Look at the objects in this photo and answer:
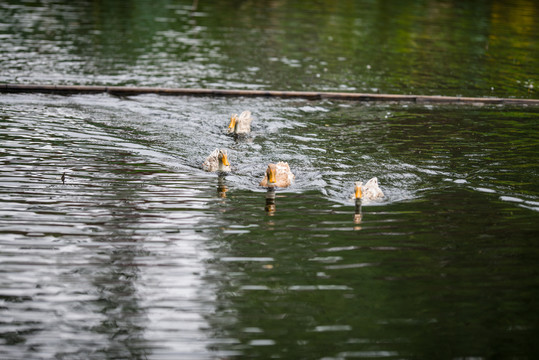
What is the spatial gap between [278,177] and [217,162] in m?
1.24

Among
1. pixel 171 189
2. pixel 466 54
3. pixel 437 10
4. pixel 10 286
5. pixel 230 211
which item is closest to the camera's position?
pixel 10 286

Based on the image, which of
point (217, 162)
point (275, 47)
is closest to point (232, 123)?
point (217, 162)

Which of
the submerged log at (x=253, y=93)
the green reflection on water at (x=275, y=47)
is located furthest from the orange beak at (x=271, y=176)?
the green reflection on water at (x=275, y=47)

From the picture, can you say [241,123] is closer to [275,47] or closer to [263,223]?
[263,223]

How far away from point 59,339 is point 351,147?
7.37 m

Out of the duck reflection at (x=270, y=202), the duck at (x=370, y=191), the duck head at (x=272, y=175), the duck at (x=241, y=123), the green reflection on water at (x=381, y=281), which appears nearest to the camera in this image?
the green reflection on water at (x=381, y=281)

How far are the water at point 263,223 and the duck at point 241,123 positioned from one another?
0.28 metres

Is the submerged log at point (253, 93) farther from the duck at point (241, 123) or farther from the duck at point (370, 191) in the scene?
the duck at point (370, 191)

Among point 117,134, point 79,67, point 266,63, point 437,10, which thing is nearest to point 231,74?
point 266,63

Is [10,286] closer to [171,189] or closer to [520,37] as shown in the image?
[171,189]

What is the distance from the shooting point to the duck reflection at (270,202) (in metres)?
8.70

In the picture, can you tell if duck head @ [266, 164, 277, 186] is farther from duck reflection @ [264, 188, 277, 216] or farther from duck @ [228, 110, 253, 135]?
duck @ [228, 110, 253, 135]

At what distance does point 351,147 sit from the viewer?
464 inches

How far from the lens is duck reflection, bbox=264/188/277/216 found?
870 cm
